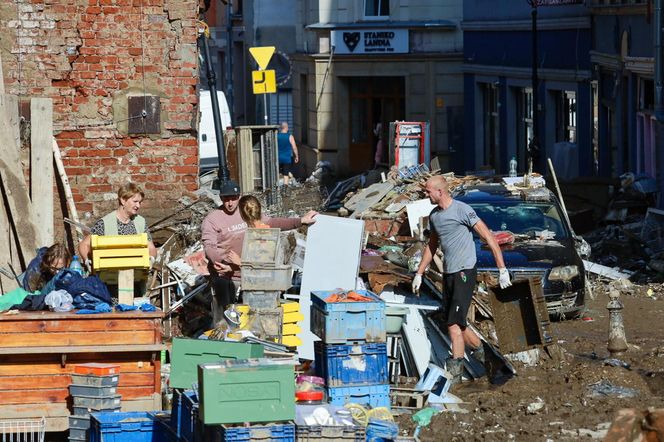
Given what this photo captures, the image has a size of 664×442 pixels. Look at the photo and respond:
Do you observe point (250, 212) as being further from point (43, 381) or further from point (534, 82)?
point (534, 82)

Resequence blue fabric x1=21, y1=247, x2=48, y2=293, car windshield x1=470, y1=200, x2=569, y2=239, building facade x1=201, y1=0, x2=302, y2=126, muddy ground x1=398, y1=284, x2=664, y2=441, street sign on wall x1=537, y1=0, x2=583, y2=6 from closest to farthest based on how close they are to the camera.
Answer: muddy ground x1=398, y1=284, x2=664, y2=441 < blue fabric x1=21, y1=247, x2=48, y2=293 < car windshield x1=470, y1=200, x2=569, y2=239 < street sign on wall x1=537, y1=0, x2=583, y2=6 < building facade x1=201, y1=0, x2=302, y2=126

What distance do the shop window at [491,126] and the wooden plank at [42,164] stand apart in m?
22.3

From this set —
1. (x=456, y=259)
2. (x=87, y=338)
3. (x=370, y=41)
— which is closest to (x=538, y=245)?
(x=456, y=259)

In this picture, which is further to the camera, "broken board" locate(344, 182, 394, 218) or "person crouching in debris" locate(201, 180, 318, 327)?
"broken board" locate(344, 182, 394, 218)

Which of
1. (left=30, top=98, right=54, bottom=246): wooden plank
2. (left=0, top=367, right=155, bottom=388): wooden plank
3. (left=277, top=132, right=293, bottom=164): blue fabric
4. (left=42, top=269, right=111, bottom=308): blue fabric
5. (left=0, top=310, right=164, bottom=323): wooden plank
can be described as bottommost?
(left=0, top=367, right=155, bottom=388): wooden plank

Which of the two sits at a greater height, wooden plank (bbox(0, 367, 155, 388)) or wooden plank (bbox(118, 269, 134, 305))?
wooden plank (bbox(118, 269, 134, 305))

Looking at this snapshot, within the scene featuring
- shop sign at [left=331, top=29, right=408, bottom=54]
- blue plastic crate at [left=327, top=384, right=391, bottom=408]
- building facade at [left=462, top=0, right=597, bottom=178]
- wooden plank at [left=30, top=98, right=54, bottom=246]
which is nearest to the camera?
blue plastic crate at [left=327, top=384, right=391, bottom=408]

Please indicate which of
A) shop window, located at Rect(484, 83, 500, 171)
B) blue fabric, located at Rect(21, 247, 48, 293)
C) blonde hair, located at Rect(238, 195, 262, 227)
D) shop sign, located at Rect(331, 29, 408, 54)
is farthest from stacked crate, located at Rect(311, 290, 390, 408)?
shop sign, located at Rect(331, 29, 408, 54)

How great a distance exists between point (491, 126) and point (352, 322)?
2594 centimetres

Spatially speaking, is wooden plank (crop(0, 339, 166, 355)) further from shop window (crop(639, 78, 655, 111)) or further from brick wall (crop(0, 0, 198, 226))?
shop window (crop(639, 78, 655, 111))

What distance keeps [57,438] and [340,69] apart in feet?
97.0

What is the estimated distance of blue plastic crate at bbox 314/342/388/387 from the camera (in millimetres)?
12008

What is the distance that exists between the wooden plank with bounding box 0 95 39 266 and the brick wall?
1.28 meters

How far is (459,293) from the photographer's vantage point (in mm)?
13312
